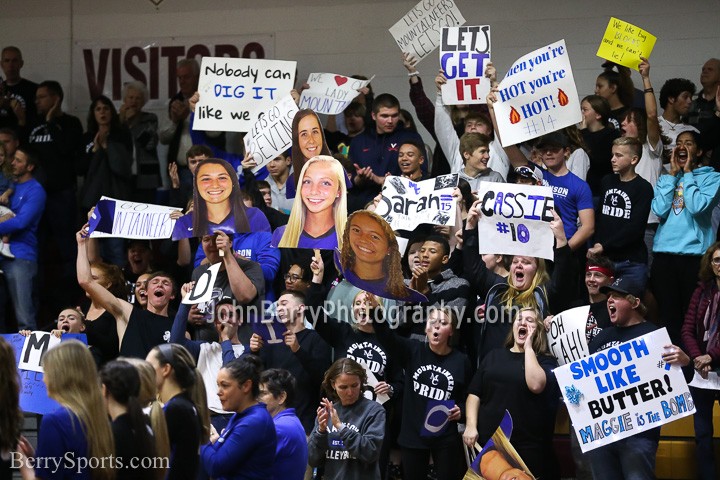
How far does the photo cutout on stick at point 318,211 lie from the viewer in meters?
8.90

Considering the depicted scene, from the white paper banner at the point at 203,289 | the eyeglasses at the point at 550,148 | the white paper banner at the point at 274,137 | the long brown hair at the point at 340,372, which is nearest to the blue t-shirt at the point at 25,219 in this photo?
the white paper banner at the point at 274,137

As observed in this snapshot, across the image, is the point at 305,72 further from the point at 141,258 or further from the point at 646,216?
the point at 646,216

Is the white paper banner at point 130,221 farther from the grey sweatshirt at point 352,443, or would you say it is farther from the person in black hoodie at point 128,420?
the person in black hoodie at point 128,420

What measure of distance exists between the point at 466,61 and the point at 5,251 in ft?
14.0

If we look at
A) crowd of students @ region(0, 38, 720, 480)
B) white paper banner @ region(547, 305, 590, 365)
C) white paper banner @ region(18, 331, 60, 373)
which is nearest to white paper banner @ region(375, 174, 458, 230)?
crowd of students @ region(0, 38, 720, 480)

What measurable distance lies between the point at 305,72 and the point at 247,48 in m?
0.69

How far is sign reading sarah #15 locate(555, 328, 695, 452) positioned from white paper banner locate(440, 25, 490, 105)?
10.5 feet

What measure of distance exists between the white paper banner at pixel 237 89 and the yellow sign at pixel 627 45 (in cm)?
269

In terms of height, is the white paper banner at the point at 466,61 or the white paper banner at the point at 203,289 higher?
the white paper banner at the point at 466,61

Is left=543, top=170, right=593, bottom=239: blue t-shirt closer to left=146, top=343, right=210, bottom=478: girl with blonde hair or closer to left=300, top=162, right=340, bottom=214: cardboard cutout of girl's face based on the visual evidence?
left=300, top=162, right=340, bottom=214: cardboard cutout of girl's face

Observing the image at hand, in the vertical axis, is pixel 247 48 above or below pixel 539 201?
above

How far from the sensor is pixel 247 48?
42.5 ft

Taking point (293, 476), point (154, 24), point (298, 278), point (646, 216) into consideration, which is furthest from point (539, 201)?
point (154, 24)

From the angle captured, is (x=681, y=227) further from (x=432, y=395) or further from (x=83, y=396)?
(x=83, y=396)
